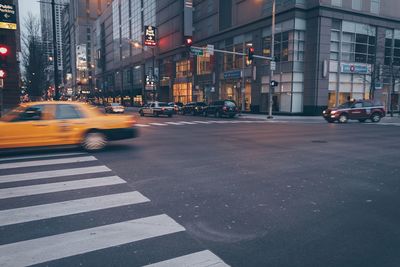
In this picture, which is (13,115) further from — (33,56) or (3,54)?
(33,56)

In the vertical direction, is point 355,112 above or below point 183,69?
below

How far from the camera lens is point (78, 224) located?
429cm

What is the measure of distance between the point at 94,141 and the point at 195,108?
26.8 meters

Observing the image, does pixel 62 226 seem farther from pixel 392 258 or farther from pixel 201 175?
pixel 392 258

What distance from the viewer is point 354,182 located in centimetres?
660

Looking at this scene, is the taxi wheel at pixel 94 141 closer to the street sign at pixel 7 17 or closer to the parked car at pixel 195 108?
the street sign at pixel 7 17

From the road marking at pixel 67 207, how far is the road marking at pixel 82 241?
0.78m

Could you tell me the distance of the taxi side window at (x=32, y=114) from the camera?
9283mm

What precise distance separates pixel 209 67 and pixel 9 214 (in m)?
44.9

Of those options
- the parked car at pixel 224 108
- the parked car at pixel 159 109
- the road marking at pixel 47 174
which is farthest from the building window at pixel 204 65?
the road marking at pixel 47 174

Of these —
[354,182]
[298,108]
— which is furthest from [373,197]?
[298,108]

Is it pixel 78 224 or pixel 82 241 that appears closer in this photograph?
pixel 82 241

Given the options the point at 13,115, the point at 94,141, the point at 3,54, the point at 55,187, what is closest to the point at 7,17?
the point at 3,54

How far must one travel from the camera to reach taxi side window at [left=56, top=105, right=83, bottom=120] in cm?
972
